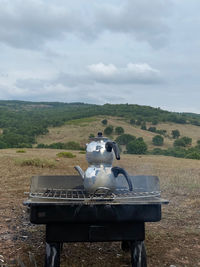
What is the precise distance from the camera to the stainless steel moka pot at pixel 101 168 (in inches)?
123

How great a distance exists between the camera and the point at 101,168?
3189mm

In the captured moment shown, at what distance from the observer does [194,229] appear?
15.9 ft

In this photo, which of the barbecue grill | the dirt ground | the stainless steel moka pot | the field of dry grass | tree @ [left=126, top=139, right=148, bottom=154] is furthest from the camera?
the field of dry grass

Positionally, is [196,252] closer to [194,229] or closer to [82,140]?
[194,229]

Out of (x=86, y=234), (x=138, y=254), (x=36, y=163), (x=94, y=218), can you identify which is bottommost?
(x=36, y=163)

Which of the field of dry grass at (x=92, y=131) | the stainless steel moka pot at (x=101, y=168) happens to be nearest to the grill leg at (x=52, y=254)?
the stainless steel moka pot at (x=101, y=168)

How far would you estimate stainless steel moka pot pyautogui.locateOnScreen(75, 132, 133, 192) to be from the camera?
3.12 meters

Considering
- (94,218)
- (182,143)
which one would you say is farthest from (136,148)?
(94,218)

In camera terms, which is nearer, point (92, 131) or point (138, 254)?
point (138, 254)

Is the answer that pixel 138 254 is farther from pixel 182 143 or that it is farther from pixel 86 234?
pixel 182 143

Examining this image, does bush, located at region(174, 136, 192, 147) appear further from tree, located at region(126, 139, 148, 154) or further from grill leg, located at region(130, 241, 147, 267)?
grill leg, located at region(130, 241, 147, 267)

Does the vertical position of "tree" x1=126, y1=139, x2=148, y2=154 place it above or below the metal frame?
below

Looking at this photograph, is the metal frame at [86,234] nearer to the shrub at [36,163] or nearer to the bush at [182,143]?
the shrub at [36,163]

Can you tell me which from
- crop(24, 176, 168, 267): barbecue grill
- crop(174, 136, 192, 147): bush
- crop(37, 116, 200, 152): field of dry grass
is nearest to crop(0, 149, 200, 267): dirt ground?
crop(24, 176, 168, 267): barbecue grill
